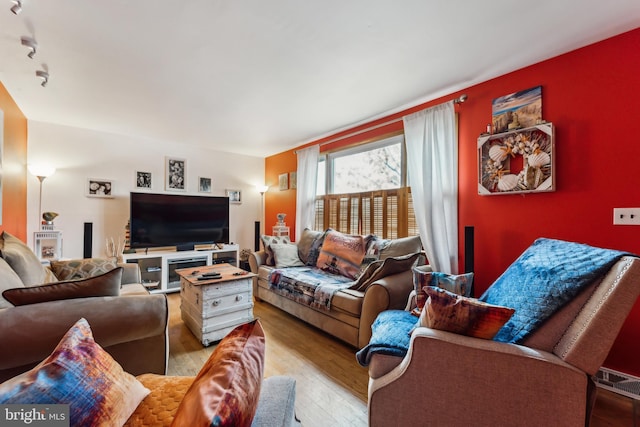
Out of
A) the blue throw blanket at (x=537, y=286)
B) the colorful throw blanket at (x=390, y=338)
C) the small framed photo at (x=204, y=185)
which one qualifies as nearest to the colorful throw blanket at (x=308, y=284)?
the colorful throw blanket at (x=390, y=338)

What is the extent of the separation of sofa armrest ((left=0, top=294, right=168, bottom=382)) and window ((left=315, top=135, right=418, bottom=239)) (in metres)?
2.39

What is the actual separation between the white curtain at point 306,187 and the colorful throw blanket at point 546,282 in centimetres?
292

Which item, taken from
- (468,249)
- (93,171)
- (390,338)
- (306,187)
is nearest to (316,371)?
(390,338)

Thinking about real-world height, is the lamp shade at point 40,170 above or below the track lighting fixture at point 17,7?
below

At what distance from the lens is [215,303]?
7.63 feet

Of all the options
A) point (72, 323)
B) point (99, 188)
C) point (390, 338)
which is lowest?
point (390, 338)

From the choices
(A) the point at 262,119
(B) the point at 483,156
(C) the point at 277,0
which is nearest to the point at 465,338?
(B) the point at 483,156

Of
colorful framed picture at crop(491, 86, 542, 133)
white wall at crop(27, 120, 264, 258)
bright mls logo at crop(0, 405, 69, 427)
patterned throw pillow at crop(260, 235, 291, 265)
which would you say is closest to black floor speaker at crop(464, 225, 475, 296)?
colorful framed picture at crop(491, 86, 542, 133)

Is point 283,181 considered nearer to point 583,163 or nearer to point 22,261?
point 22,261

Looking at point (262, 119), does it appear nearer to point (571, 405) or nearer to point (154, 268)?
point (154, 268)

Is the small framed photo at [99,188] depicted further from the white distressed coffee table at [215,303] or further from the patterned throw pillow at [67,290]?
the patterned throw pillow at [67,290]

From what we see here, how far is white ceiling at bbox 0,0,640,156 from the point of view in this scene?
1548mm

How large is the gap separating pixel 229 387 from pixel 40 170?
4209mm

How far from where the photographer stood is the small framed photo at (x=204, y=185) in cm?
462
